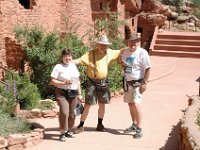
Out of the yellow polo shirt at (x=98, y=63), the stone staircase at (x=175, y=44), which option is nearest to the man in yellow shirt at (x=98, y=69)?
the yellow polo shirt at (x=98, y=63)

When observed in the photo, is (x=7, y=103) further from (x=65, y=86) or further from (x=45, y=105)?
(x=65, y=86)

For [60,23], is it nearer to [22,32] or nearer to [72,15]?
[72,15]

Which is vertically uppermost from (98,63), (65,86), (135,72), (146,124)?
(98,63)

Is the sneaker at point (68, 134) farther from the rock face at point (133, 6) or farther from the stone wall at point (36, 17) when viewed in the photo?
the rock face at point (133, 6)

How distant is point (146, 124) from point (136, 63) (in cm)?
170

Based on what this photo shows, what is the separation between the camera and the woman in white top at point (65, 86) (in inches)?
274

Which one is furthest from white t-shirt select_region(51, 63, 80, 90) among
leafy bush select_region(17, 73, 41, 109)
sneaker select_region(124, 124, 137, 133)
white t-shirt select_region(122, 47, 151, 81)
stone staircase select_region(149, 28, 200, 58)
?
stone staircase select_region(149, 28, 200, 58)

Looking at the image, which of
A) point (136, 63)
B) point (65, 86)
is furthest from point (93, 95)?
point (136, 63)

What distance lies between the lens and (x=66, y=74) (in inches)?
274

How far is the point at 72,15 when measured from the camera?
16.3 metres

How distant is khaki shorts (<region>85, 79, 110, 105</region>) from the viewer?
7.36m

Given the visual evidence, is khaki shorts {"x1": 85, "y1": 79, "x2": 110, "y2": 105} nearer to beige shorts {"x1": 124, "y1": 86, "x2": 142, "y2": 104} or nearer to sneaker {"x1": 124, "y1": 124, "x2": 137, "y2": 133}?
beige shorts {"x1": 124, "y1": 86, "x2": 142, "y2": 104}

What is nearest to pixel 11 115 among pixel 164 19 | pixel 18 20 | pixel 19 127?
pixel 19 127

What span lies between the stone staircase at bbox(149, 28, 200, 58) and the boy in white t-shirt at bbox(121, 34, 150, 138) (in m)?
13.4
